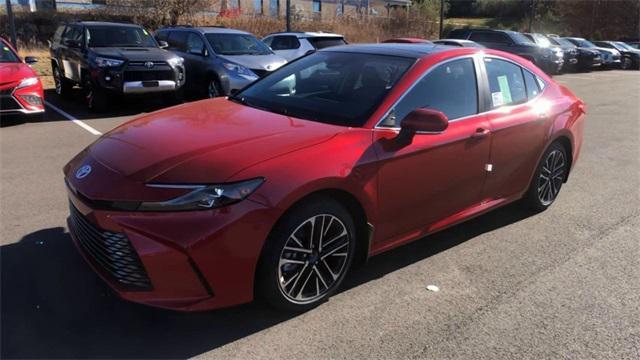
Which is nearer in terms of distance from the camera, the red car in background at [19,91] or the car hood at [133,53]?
the red car in background at [19,91]

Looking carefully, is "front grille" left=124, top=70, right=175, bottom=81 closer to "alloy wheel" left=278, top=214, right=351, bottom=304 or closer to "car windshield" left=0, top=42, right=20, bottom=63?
"car windshield" left=0, top=42, right=20, bottom=63

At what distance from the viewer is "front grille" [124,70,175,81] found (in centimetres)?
1011

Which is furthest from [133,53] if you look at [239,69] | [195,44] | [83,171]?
[83,171]

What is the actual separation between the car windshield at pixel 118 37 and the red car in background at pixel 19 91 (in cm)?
215

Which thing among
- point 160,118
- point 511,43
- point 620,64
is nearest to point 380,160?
point 160,118

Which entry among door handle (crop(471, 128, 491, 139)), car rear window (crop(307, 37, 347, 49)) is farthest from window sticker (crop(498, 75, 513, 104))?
car rear window (crop(307, 37, 347, 49))

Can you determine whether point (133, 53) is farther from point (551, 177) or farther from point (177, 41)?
point (551, 177)

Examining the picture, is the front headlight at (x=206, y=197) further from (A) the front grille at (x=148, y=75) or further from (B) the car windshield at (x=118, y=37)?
(B) the car windshield at (x=118, y=37)

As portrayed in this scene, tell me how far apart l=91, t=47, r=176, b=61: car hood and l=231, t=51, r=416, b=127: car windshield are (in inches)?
256

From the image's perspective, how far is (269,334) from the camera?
3.11 m

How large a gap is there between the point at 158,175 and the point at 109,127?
6.73 meters

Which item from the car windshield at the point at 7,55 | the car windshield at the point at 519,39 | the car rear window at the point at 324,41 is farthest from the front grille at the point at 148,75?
the car windshield at the point at 519,39

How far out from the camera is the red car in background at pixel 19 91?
8.34 metres

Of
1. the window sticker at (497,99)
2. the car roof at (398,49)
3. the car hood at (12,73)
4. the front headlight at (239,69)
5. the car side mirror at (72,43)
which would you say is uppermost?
the car roof at (398,49)
